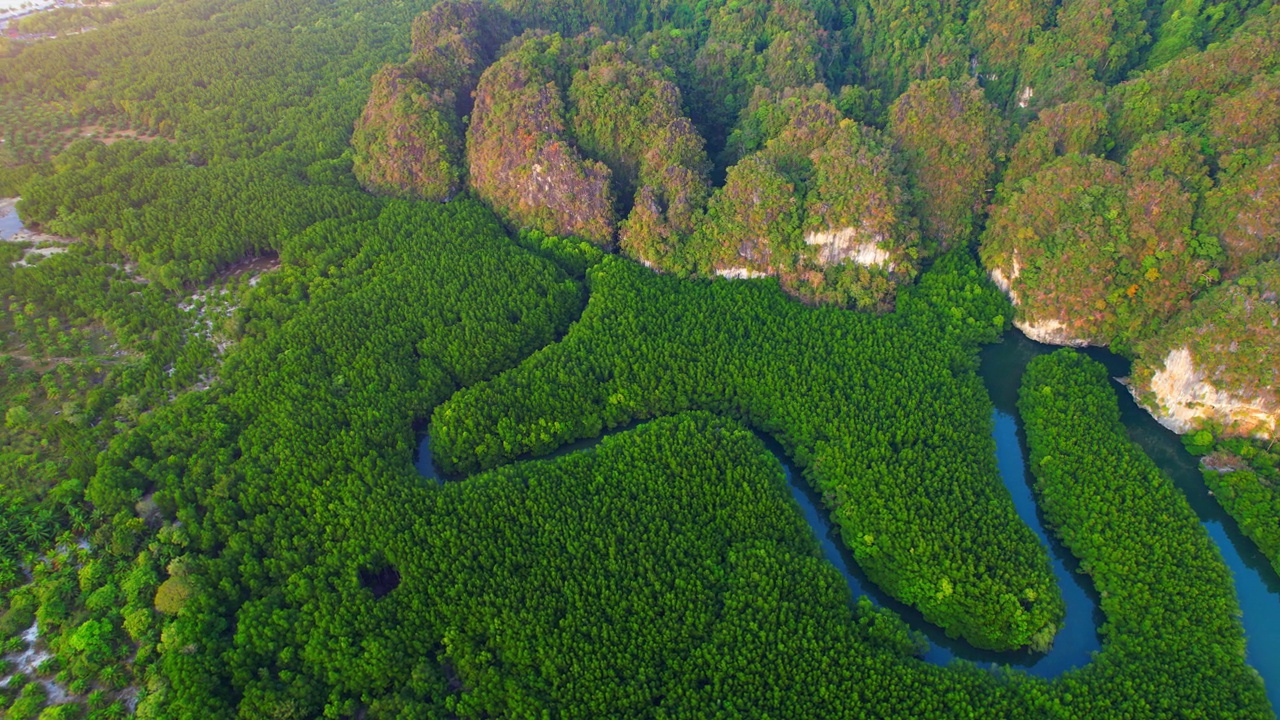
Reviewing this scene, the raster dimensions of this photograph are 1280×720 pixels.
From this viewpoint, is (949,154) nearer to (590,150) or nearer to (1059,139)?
(1059,139)

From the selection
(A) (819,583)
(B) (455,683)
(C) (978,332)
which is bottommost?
(B) (455,683)

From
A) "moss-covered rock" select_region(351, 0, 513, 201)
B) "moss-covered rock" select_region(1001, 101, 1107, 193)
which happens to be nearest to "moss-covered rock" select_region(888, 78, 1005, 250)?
"moss-covered rock" select_region(1001, 101, 1107, 193)

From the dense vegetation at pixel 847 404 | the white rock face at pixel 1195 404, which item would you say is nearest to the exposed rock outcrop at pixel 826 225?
the dense vegetation at pixel 847 404

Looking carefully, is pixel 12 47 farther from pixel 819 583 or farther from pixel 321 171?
pixel 819 583

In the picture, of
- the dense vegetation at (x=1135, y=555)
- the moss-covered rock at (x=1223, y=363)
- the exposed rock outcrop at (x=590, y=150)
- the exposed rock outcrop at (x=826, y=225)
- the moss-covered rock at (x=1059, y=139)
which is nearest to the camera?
the dense vegetation at (x=1135, y=555)

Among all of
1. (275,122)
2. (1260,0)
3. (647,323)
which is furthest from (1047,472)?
(275,122)

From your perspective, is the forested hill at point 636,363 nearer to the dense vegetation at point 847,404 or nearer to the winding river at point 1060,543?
the dense vegetation at point 847,404
